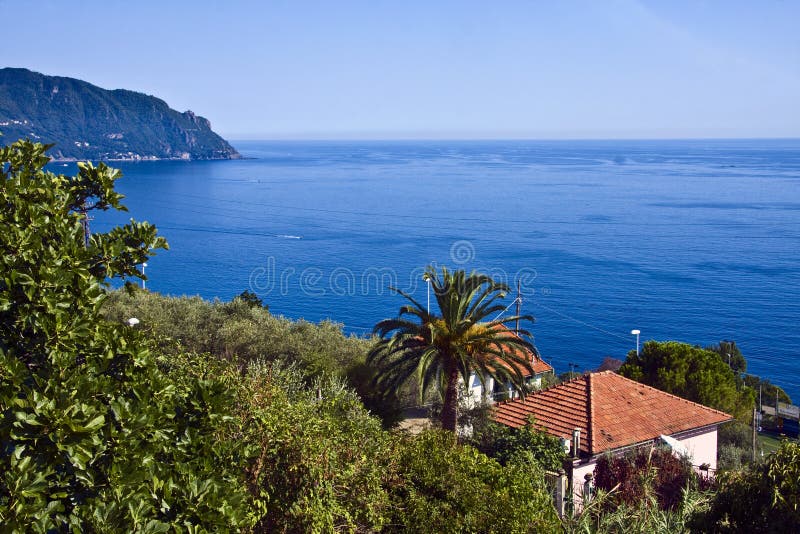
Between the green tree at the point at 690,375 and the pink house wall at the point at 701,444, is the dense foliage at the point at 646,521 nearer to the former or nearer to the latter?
the pink house wall at the point at 701,444

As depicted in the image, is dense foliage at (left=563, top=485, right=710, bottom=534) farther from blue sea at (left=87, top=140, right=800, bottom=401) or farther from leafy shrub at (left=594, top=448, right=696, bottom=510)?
blue sea at (left=87, top=140, right=800, bottom=401)

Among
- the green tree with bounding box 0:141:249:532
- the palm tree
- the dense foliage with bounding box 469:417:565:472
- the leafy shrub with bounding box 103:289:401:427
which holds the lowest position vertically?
the dense foliage with bounding box 469:417:565:472

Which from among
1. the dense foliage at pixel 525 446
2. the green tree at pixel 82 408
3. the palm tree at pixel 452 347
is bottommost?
the dense foliage at pixel 525 446

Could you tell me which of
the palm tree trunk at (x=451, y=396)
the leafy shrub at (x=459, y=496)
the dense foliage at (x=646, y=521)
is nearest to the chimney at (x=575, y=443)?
the palm tree trunk at (x=451, y=396)

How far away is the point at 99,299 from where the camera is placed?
570 centimetres

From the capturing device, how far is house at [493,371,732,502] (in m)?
17.7

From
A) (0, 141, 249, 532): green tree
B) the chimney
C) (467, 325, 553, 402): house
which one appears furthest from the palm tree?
(0, 141, 249, 532): green tree

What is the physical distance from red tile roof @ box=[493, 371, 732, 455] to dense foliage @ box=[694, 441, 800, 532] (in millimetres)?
9538

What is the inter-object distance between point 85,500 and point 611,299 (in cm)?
5975

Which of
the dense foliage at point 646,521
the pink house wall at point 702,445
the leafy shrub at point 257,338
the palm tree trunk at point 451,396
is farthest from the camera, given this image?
the leafy shrub at point 257,338

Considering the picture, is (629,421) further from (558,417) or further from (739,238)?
(739,238)

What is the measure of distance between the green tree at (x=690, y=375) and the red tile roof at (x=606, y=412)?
242 inches

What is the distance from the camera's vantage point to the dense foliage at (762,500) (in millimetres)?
6973

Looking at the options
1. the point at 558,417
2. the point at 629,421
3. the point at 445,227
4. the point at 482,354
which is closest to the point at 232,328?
the point at 482,354
